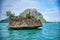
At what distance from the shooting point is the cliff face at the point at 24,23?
201 cm

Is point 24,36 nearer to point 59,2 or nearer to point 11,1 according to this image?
point 11,1

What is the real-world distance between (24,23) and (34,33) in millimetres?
231

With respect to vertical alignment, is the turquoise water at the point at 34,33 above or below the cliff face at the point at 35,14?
below

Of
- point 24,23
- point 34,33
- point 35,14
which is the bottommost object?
point 34,33

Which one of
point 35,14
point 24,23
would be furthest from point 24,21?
point 35,14

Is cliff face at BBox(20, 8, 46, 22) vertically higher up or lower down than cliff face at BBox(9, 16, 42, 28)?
higher up

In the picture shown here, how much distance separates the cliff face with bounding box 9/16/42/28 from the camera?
2008 millimetres

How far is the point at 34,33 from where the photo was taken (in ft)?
6.53

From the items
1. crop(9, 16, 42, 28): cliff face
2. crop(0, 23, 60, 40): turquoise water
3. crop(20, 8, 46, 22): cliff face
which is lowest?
crop(0, 23, 60, 40): turquoise water

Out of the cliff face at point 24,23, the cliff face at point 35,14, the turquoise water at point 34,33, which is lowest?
the turquoise water at point 34,33

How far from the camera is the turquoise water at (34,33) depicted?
1.96 metres

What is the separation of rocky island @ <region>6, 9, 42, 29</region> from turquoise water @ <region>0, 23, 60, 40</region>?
0.07m

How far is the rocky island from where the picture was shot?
2008mm

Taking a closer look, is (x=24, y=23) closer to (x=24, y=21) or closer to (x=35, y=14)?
(x=24, y=21)
